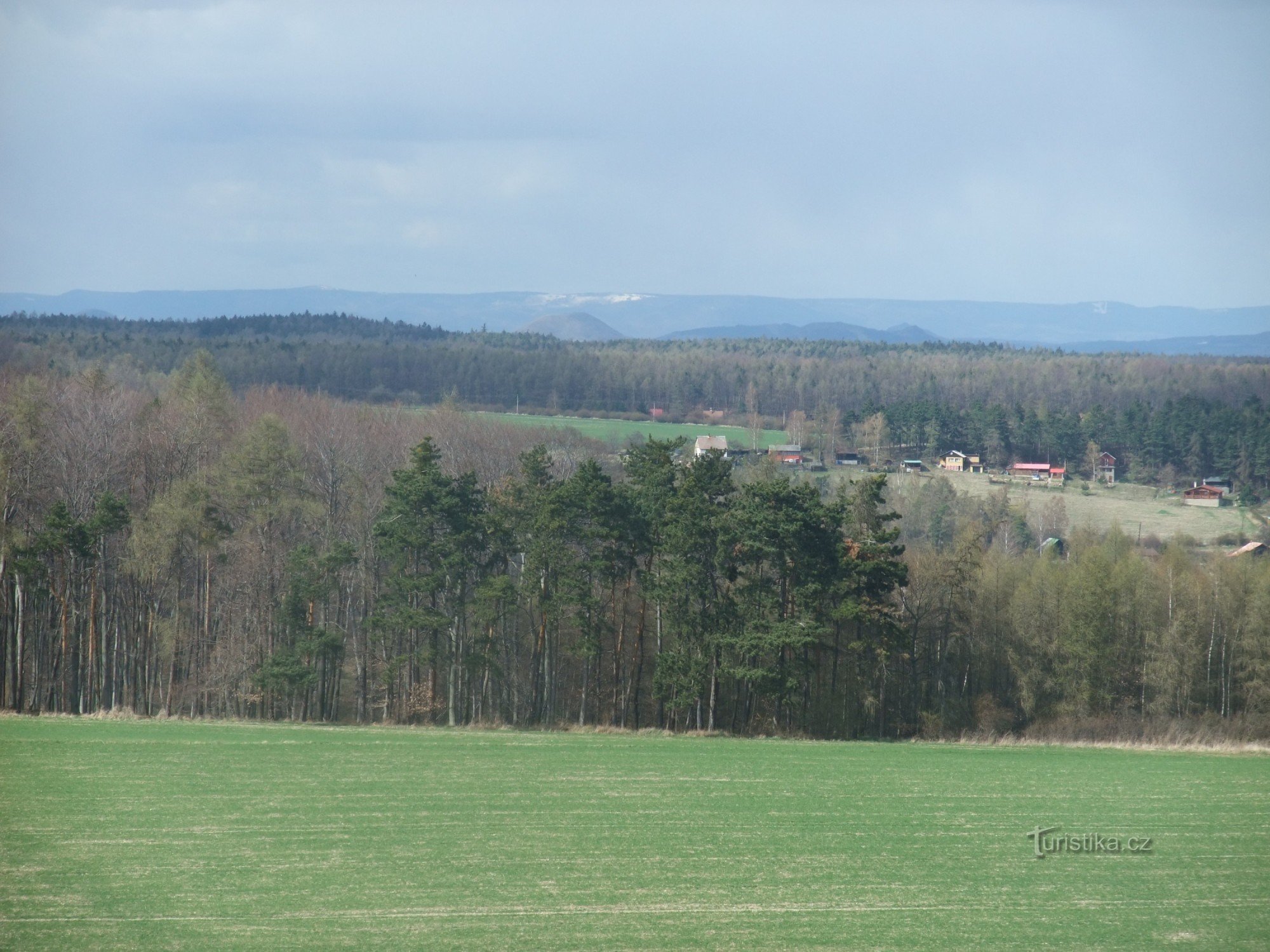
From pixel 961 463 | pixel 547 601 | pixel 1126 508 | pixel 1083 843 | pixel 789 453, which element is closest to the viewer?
pixel 1083 843

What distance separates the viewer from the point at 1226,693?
1891 inches

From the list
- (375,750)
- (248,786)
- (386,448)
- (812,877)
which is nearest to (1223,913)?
(812,877)

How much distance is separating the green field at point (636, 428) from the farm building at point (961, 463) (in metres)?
16.9

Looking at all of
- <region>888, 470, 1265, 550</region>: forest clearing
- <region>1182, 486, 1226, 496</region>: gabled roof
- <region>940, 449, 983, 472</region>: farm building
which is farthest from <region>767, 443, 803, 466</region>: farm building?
<region>1182, 486, 1226, 496</region>: gabled roof

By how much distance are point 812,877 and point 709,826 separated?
3576 millimetres

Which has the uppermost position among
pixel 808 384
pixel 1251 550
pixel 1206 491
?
pixel 808 384

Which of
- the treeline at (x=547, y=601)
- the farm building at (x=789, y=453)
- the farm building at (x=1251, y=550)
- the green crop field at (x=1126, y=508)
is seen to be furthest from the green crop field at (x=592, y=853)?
the farm building at (x=789, y=453)

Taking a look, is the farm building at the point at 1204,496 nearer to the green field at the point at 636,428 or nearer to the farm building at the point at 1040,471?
the farm building at the point at 1040,471

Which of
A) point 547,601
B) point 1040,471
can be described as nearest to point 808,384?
point 1040,471

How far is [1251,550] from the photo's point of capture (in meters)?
60.0

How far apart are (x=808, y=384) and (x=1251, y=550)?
10268cm

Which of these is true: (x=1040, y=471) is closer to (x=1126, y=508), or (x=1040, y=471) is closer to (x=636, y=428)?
(x=1126, y=508)

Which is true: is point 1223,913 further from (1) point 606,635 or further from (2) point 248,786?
(1) point 606,635

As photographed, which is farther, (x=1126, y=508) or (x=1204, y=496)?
(x=1204, y=496)
